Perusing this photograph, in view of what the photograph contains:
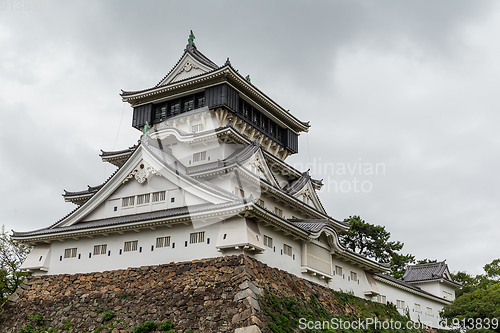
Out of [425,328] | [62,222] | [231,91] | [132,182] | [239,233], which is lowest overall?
[425,328]

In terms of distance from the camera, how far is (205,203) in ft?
65.7

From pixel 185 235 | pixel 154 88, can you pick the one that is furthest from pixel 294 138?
pixel 185 235

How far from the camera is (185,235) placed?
19.6 metres

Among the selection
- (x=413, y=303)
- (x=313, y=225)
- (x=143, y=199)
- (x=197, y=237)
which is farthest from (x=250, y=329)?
(x=413, y=303)

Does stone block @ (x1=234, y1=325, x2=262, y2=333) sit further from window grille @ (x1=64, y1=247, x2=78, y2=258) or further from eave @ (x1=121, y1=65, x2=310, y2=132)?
eave @ (x1=121, y1=65, x2=310, y2=132)

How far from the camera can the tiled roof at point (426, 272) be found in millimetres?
36156

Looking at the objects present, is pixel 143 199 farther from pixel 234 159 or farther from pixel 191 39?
pixel 191 39

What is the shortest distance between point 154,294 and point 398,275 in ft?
112

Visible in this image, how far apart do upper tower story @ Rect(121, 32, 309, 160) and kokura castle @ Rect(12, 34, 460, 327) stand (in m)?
0.07

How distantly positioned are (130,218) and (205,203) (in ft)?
12.5

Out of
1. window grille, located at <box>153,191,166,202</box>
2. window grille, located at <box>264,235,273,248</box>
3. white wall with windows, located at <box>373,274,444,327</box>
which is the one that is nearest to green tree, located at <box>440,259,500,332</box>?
white wall with windows, located at <box>373,274,444,327</box>

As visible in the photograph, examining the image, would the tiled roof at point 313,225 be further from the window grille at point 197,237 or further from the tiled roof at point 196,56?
the tiled roof at point 196,56

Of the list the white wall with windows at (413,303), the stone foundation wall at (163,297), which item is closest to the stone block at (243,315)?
the stone foundation wall at (163,297)

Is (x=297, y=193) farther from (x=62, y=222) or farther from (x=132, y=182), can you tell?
(x=62, y=222)
